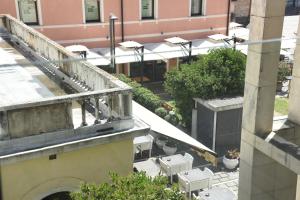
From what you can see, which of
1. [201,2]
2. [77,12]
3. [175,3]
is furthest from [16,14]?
[201,2]

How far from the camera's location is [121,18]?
26172 mm

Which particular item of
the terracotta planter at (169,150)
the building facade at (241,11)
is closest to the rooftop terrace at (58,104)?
the terracotta planter at (169,150)

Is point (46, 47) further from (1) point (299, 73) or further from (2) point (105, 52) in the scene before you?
(2) point (105, 52)

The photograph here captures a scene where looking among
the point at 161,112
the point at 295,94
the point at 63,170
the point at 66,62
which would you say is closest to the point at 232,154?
the point at 161,112

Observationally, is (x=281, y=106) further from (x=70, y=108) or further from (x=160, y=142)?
(x=70, y=108)

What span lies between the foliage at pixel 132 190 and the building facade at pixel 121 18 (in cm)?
1853

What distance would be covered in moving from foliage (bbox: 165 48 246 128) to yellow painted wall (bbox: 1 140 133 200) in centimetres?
1007

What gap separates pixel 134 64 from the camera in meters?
27.1

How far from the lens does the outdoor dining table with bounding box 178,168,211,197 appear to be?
48.3ft

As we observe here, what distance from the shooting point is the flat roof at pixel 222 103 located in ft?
58.6

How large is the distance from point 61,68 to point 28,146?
13.3ft

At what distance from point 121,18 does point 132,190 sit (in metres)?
20.3

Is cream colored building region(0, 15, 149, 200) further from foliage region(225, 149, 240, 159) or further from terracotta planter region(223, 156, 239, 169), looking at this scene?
foliage region(225, 149, 240, 159)

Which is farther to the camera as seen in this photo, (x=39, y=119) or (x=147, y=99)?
(x=147, y=99)
